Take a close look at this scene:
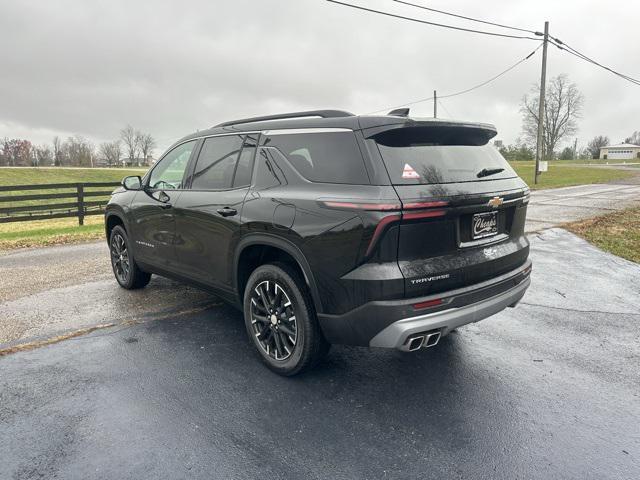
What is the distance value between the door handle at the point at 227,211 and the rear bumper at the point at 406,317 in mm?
1169

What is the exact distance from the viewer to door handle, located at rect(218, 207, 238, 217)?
3617 mm

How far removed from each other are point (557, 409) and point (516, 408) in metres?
0.26

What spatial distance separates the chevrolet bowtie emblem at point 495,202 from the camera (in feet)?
10.3

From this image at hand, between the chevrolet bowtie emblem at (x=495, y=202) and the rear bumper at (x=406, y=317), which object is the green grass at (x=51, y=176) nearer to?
the rear bumper at (x=406, y=317)

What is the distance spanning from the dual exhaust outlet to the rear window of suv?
938 mm

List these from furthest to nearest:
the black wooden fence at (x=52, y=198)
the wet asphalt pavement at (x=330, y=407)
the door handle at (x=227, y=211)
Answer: the black wooden fence at (x=52, y=198)
the door handle at (x=227, y=211)
the wet asphalt pavement at (x=330, y=407)

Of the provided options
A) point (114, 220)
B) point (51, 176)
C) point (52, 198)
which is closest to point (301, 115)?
point (114, 220)

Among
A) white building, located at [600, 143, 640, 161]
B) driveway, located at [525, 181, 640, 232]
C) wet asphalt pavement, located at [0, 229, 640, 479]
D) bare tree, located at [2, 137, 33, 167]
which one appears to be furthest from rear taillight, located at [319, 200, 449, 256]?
white building, located at [600, 143, 640, 161]

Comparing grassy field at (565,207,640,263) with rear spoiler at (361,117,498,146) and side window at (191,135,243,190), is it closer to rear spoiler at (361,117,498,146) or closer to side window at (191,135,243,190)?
rear spoiler at (361,117,498,146)

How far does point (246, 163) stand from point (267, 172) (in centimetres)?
32

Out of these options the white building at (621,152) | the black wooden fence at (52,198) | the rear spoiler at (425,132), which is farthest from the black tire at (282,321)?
the white building at (621,152)

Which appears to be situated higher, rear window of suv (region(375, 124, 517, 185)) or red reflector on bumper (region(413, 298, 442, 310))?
rear window of suv (region(375, 124, 517, 185))

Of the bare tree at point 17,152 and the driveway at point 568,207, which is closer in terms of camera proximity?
the driveway at point 568,207

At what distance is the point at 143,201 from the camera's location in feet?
16.1
